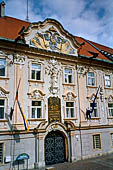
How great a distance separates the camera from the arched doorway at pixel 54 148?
Result: 540 inches

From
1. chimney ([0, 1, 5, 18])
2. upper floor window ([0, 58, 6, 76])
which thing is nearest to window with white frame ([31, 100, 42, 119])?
upper floor window ([0, 58, 6, 76])

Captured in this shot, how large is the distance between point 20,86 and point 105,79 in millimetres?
10171

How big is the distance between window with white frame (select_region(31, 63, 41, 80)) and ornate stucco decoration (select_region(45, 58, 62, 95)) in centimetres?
72

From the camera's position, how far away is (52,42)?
15.6 m

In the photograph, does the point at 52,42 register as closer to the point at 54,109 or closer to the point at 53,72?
the point at 53,72

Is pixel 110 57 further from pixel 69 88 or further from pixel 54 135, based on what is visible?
pixel 54 135

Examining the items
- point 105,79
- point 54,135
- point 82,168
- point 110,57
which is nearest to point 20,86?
point 54,135

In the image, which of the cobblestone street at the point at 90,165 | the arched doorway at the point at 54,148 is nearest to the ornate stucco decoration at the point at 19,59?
the arched doorway at the point at 54,148

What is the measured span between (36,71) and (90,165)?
886 cm

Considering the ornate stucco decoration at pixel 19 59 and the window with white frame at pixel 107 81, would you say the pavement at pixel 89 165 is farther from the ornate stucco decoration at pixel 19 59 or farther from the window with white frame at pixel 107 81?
the ornate stucco decoration at pixel 19 59

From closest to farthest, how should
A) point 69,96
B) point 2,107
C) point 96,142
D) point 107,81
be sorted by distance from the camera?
point 2,107
point 69,96
point 96,142
point 107,81

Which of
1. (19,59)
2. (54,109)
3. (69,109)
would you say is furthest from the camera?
(69,109)

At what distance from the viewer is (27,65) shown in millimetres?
14133

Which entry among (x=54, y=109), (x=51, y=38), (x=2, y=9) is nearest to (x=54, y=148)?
(x=54, y=109)
